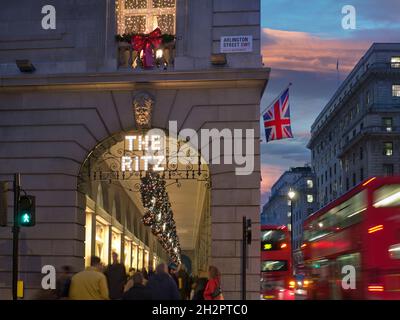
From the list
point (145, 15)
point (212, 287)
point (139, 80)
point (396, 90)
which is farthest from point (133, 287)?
point (396, 90)

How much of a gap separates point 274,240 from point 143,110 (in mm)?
13169

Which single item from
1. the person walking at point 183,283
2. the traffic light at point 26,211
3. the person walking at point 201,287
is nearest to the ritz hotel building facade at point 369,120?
the person walking at point 183,283

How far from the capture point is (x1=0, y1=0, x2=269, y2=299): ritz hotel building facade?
75.6 feet

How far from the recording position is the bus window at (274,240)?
34.5 metres

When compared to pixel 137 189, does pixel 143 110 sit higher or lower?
higher

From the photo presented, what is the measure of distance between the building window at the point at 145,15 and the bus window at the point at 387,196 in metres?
9.71

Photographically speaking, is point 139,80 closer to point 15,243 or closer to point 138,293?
point 15,243


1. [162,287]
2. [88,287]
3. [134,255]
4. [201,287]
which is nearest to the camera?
[162,287]

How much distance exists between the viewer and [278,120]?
2434 centimetres

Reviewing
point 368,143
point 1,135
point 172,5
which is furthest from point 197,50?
point 368,143

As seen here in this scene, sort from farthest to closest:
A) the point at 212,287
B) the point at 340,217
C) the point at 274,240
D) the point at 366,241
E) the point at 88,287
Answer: the point at 274,240 < the point at 340,217 < the point at 366,241 < the point at 212,287 < the point at 88,287

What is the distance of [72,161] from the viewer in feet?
78.0
